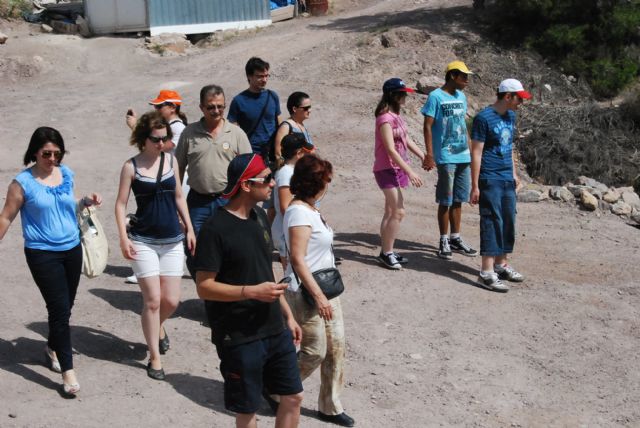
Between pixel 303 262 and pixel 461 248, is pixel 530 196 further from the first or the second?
pixel 303 262

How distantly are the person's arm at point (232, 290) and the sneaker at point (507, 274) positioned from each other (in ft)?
15.1

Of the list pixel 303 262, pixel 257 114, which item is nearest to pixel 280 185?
pixel 303 262

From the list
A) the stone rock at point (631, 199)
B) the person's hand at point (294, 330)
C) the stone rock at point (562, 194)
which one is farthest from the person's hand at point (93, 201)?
the stone rock at point (631, 199)

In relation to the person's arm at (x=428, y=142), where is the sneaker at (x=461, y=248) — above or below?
below

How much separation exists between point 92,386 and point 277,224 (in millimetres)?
1660

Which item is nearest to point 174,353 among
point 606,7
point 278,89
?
point 278,89

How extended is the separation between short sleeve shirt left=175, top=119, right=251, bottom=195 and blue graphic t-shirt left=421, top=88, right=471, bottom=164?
2511mm

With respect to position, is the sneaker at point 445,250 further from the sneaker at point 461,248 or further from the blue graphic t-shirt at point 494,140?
the blue graphic t-shirt at point 494,140

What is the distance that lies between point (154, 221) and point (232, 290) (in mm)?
1844

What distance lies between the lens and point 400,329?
7.48 meters

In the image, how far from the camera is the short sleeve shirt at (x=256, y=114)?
812 cm

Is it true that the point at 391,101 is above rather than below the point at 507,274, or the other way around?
above

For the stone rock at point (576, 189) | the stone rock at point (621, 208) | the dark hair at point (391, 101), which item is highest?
the dark hair at point (391, 101)

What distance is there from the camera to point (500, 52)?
1838cm
